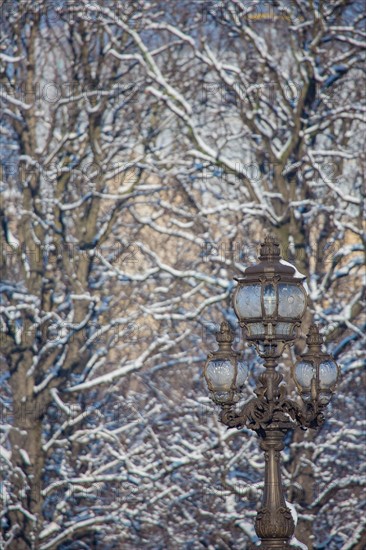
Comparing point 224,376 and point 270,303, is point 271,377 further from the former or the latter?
point 270,303

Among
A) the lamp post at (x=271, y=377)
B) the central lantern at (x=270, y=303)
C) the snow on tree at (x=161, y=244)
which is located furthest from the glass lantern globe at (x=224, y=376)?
the snow on tree at (x=161, y=244)

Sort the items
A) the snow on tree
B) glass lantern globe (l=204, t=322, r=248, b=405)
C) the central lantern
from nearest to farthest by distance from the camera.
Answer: the central lantern, glass lantern globe (l=204, t=322, r=248, b=405), the snow on tree

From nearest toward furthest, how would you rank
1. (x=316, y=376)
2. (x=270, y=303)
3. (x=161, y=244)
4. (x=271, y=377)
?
1. (x=270, y=303)
2. (x=271, y=377)
3. (x=316, y=376)
4. (x=161, y=244)

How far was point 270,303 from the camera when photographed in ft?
29.8

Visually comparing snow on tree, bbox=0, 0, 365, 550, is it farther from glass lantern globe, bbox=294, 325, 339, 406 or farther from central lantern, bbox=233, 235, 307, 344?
central lantern, bbox=233, 235, 307, 344

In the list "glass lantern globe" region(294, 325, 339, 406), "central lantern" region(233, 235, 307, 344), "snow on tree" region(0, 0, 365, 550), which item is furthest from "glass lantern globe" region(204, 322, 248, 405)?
"snow on tree" region(0, 0, 365, 550)

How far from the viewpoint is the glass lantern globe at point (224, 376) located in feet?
30.6

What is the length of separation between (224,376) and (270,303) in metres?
0.62

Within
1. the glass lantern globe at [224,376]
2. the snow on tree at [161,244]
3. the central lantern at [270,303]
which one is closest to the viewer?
the central lantern at [270,303]

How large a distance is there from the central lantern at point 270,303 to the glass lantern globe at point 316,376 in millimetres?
328

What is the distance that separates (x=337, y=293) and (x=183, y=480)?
312 centimetres

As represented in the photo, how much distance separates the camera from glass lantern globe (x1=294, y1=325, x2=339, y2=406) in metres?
9.41

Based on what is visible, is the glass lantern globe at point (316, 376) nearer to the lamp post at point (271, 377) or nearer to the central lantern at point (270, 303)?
the lamp post at point (271, 377)

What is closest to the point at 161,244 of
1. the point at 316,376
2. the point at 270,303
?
the point at 316,376
